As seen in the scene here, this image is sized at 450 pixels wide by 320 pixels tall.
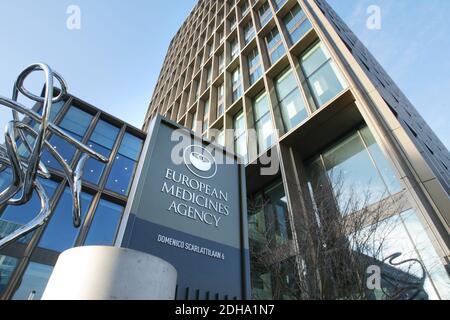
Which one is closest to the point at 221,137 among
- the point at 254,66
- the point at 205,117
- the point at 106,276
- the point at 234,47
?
the point at 205,117

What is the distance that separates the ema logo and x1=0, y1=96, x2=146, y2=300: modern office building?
436 inches

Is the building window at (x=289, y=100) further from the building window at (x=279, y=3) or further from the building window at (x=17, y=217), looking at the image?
the building window at (x=17, y=217)

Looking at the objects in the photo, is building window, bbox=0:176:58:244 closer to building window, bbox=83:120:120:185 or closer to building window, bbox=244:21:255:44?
building window, bbox=83:120:120:185

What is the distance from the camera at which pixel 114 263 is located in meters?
2.69

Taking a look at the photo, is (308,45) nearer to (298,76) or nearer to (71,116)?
(298,76)

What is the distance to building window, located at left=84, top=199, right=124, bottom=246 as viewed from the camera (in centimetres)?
1522

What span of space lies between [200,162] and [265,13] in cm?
2105

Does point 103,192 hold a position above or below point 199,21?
below

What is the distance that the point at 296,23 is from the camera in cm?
1808

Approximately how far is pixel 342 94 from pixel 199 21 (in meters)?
32.6

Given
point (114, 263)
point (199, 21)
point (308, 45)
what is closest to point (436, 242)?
point (114, 263)

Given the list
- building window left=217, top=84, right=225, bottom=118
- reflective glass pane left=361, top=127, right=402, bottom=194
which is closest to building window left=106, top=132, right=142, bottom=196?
building window left=217, top=84, right=225, bottom=118

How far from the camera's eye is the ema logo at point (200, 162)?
237 inches

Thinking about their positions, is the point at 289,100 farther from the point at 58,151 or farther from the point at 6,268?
the point at 6,268
